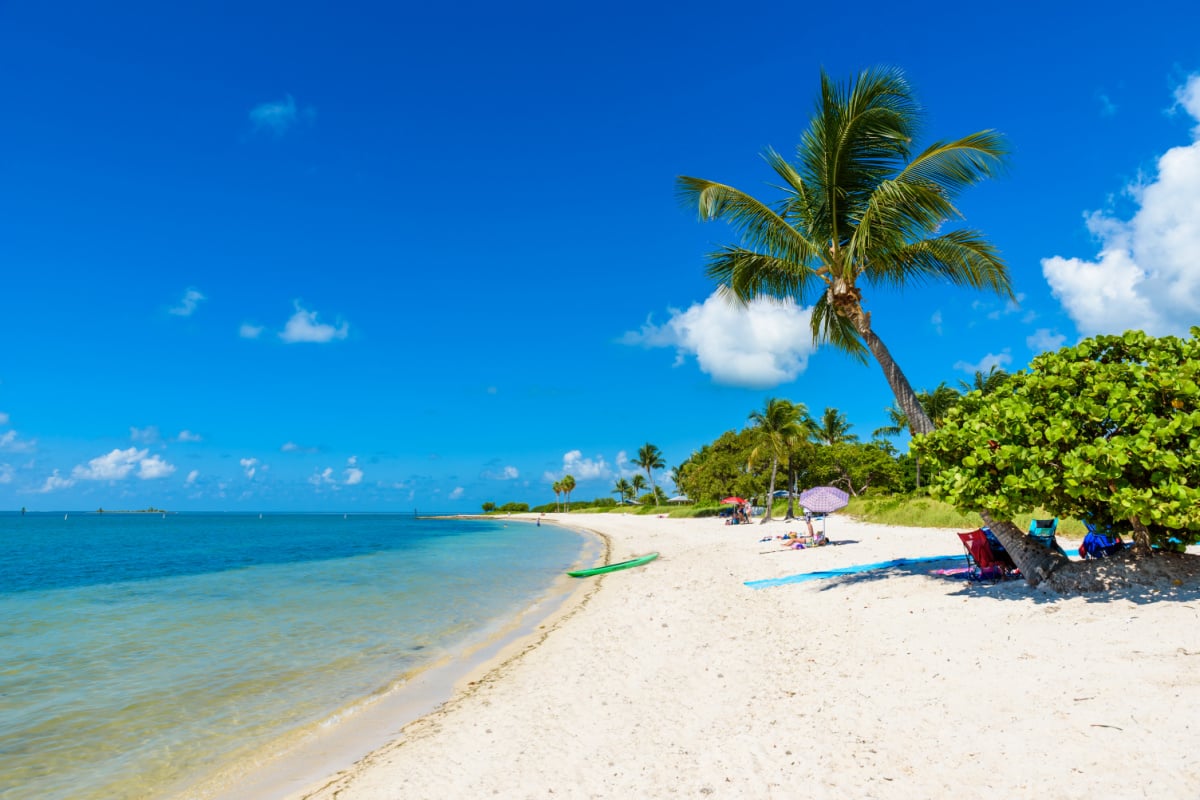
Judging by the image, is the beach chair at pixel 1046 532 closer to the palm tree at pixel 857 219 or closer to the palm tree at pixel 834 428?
the palm tree at pixel 857 219

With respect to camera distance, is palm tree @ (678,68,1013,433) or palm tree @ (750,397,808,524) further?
palm tree @ (750,397,808,524)

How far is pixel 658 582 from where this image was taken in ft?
51.7

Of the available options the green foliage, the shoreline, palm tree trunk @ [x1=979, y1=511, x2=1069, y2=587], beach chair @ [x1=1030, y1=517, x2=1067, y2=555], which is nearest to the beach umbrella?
beach chair @ [x1=1030, y1=517, x2=1067, y2=555]

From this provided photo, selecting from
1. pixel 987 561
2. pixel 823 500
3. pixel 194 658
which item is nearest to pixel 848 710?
pixel 987 561

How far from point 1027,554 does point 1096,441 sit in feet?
7.70

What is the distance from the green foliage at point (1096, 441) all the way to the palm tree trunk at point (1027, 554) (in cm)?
85

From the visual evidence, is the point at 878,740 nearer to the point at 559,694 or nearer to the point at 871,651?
the point at 871,651

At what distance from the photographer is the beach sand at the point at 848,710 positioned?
395 centimetres

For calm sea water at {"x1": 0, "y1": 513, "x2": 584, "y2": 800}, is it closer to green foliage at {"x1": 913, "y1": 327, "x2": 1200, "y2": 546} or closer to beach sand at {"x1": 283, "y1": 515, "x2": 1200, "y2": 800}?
beach sand at {"x1": 283, "y1": 515, "x2": 1200, "y2": 800}

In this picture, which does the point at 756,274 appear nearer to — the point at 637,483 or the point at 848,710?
the point at 848,710

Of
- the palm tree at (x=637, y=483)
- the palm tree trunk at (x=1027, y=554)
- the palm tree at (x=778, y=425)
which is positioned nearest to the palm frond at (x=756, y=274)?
the palm tree trunk at (x=1027, y=554)

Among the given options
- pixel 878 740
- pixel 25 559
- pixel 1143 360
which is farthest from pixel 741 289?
pixel 25 559

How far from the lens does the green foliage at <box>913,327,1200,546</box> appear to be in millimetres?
6590

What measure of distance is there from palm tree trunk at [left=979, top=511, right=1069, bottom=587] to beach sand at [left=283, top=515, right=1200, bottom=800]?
0.92 ft
